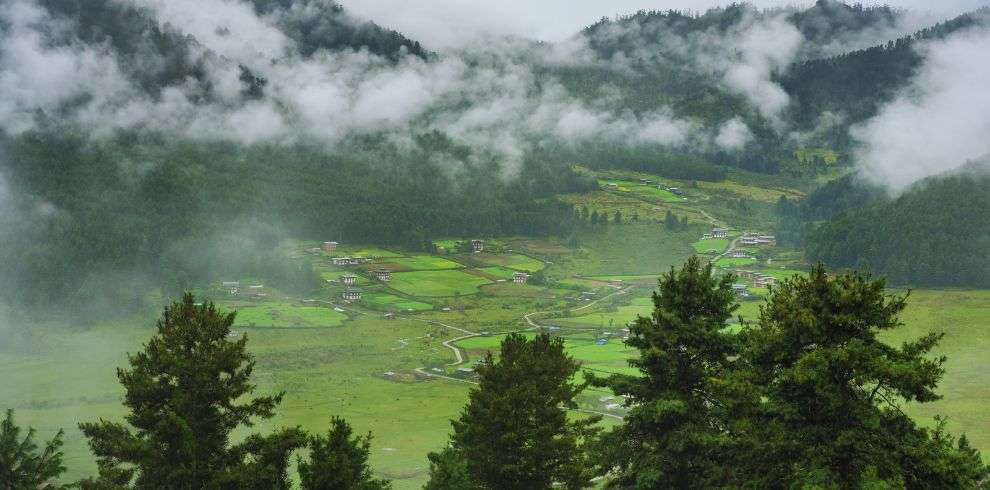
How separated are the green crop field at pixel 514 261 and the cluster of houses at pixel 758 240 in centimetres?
4032

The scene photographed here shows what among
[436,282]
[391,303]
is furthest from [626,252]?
[391,303]

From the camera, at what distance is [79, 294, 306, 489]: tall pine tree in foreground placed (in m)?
19.0

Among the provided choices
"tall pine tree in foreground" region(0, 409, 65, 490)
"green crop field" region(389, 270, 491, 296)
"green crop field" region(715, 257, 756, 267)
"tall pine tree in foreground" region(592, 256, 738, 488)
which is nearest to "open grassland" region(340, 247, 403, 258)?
"green crop field" region(389, 270, 491, 296)

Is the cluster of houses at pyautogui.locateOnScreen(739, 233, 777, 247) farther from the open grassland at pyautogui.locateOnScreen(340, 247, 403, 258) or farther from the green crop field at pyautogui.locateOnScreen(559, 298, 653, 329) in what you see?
the open grassland at pyautogui.locateOnScreen(340, 247, 403, 258)

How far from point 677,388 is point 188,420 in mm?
11469

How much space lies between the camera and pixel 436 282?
12950 cm

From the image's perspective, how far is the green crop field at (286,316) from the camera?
328 feet

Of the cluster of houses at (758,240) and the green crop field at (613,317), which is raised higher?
the cluster of houses at (758,240)

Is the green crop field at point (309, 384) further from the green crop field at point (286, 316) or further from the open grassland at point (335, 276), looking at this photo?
the open grassland at point (335, 276)

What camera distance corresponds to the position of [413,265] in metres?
141

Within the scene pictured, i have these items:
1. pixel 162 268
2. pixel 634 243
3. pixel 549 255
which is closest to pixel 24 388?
pixel 162 268

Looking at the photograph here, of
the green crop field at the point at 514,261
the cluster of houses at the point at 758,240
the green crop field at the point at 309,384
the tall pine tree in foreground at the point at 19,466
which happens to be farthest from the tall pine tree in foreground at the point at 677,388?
the cluster of houses at the point at 758,240

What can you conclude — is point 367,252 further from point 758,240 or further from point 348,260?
point 758,240

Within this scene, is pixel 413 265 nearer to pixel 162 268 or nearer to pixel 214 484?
pixel 162 268
